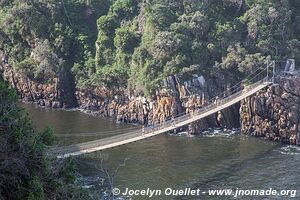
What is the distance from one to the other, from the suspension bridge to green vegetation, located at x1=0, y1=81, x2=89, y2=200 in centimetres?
1229

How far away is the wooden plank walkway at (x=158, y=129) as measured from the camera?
28.0m

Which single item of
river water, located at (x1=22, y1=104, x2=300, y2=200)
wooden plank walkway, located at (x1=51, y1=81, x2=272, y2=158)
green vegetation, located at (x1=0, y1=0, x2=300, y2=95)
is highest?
green vegetation, located at (x1=0, y1=0, x2=300, y2=95)

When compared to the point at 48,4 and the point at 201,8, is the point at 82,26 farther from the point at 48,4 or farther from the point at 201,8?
the point at 201,8

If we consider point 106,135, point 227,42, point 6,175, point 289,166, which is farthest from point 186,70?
point 6,175

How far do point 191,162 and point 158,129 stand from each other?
10.7 feet

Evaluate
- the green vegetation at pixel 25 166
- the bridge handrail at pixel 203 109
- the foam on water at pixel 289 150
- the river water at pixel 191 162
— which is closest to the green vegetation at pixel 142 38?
the bridge handrail at pixel 203 109

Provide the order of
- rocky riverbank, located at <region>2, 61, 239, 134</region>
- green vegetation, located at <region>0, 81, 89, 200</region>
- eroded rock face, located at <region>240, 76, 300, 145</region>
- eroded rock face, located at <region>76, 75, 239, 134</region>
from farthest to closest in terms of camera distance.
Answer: rocky riverbank, located at <region>2, 61, 239, 134</region> → eroded rock face, located at <region>76, 75, 239, 134</region> → eroded rock face, located at <region>240, 76, 300, 145</region> → green vegetation, located at <region>0, 81, 89, 200</region>

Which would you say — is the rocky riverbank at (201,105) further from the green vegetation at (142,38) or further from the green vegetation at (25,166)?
the green vegetation at (25,166)

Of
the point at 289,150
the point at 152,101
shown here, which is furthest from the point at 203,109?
the point at 289,150

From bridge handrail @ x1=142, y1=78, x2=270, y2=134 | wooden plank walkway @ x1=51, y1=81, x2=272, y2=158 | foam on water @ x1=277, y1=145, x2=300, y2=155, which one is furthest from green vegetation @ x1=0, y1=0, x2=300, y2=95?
foam on water @ x1=277, y1=145, x2=300, y2=155

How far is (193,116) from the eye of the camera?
32281mm

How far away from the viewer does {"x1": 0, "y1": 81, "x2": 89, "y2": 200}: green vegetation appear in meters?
11.7

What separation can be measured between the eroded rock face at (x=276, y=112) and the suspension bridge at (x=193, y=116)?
0.83 metres

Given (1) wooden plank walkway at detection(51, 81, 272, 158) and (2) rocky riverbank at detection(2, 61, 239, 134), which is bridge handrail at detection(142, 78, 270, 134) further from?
(2) rocky riverbank at detection(2, 61, 239, 134)
